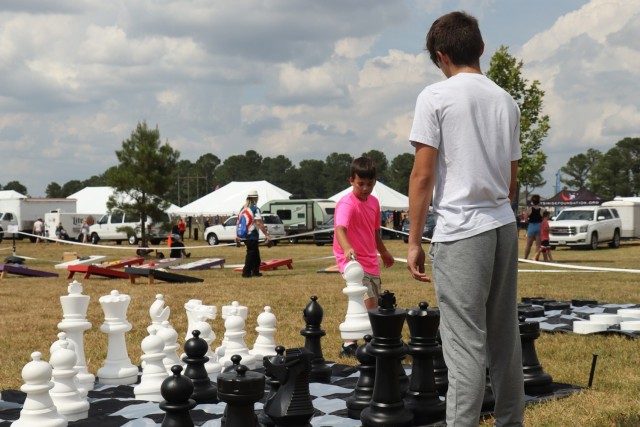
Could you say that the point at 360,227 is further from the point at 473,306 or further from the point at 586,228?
the point at 586,228

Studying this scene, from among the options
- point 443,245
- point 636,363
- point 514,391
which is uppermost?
point 443,245

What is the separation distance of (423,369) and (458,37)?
1435 millimetres

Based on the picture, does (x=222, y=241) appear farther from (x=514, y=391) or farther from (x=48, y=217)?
(x=514, y=391)

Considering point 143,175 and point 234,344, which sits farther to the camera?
point 143,175

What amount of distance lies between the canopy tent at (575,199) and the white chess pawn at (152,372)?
41.6 m

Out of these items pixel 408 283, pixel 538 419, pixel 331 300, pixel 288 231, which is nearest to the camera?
pixel 538 419

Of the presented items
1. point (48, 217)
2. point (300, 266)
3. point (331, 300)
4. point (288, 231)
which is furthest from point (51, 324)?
point (48, 217)

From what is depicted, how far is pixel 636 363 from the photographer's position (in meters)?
4.50

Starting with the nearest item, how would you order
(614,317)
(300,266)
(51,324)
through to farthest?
1. (614,317)
2. (51,324)
3. (300,266)

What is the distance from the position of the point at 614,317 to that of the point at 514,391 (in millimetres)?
3534

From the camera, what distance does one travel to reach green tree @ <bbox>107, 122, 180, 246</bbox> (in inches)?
968

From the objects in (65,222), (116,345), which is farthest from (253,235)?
(65,222)

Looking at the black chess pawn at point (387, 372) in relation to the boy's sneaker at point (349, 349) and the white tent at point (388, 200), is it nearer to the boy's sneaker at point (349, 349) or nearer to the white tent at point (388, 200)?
the boy's sneaker at point (349, 349)

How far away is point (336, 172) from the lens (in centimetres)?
12069
